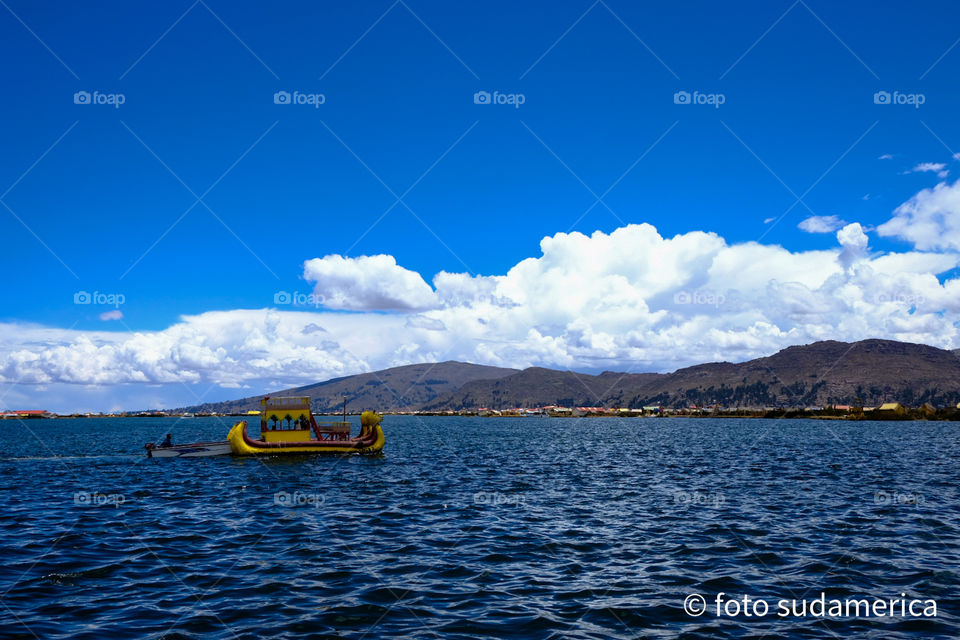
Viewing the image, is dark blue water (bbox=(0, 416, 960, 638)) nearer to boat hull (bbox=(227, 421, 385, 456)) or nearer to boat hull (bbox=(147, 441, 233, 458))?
boat hull (bbox=(227, 421, 385, 456))

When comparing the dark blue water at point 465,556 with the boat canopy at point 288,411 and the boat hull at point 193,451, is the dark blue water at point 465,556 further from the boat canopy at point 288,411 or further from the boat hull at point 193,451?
the boat hull at point 193,451

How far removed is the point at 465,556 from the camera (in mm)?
20266

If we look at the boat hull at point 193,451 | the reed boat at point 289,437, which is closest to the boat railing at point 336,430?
the reed boat at point 289,437

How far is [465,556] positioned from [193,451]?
157 ft

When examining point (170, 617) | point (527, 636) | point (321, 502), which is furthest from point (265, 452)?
point (527, 636)

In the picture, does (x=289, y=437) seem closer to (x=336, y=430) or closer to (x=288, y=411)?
(x=288, y=411)

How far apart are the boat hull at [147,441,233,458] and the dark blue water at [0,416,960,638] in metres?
18.4

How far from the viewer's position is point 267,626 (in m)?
13.9

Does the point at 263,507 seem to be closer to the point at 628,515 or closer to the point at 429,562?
the point at 429,562

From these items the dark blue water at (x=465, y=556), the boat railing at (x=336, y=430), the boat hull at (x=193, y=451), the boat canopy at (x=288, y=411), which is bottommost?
the dark blue water at (x=465, y=556)

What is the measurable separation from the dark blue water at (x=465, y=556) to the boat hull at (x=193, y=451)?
18436mm

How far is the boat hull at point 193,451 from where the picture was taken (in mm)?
59156

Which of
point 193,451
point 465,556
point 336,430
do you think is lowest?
point 465,556

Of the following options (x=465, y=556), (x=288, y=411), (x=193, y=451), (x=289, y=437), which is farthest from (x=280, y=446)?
(x=465, y=556)
